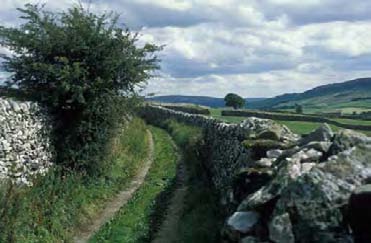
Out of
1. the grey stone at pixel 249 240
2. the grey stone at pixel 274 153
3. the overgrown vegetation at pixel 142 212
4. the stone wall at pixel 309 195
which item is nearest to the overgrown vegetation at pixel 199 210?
the overgrown vegetation at pixel 142 212

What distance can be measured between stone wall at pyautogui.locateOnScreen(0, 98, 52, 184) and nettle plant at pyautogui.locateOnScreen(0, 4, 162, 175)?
1082 mm

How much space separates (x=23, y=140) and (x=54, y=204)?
9.17 feet

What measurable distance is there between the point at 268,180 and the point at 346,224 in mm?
2926

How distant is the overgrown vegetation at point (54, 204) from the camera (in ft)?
42.1

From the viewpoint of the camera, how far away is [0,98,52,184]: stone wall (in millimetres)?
15742

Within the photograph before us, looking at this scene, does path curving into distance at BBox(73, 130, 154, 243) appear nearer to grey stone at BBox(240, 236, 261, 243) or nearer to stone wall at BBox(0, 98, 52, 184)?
stone wall at BBox(0, 98, 52, 184)

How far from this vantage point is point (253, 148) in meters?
13.2

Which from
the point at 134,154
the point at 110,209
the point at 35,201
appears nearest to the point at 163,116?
the point at 134,154

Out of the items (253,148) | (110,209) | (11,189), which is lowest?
(110,209)

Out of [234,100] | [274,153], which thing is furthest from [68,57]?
[234,100]

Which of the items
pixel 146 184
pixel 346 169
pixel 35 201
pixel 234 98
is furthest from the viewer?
pixel 234 98

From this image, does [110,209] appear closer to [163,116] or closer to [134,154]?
[134,154]

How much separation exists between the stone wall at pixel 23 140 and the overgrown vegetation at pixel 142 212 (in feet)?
8.29

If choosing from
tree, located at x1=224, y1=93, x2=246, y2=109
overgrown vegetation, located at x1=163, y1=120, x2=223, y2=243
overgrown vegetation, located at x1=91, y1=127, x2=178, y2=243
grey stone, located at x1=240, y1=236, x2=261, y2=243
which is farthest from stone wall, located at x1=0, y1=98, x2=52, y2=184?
tree, located at x1=224, y1=93, x2=246, y2=109
